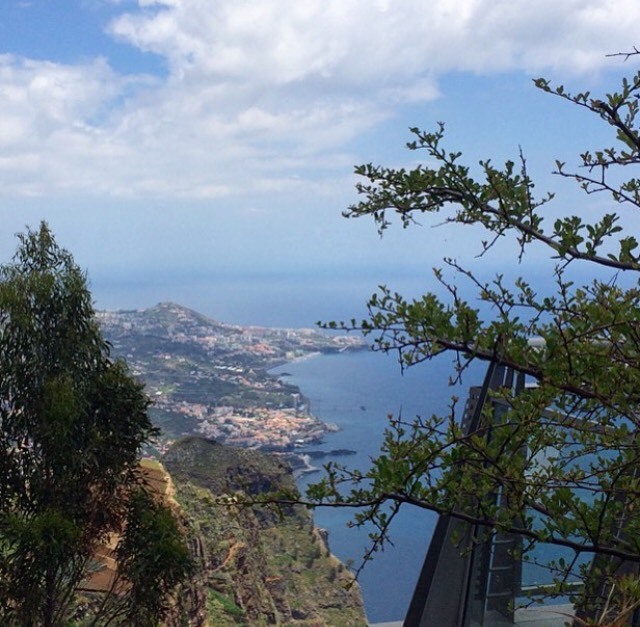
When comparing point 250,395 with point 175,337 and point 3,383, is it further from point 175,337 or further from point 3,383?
point 3,383

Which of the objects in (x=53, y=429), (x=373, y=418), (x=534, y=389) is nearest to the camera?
(x=534, y=389)

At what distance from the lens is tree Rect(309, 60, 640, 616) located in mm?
1662

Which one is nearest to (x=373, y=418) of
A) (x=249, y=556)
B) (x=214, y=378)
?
(x=214, y=378)

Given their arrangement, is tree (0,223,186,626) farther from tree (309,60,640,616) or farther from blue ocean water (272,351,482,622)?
tree (309,60,640,616)

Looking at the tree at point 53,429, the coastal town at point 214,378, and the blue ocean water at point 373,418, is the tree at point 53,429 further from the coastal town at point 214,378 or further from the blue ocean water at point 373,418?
the coastal town at point 214,378

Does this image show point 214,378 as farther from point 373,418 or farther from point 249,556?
point 249,556

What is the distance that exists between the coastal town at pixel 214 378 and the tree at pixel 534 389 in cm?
1083

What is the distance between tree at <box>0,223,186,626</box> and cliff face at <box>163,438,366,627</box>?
2.76m

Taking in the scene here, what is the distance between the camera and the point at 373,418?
885 inches

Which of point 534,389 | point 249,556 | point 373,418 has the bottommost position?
point 373,418

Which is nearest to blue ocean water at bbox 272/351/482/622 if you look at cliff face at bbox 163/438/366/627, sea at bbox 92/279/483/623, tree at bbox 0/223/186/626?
sea at bbox 92/279/483/623

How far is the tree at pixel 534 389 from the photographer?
1.66 m

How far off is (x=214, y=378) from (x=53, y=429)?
18.9 m

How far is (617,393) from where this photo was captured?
5.47 ft
